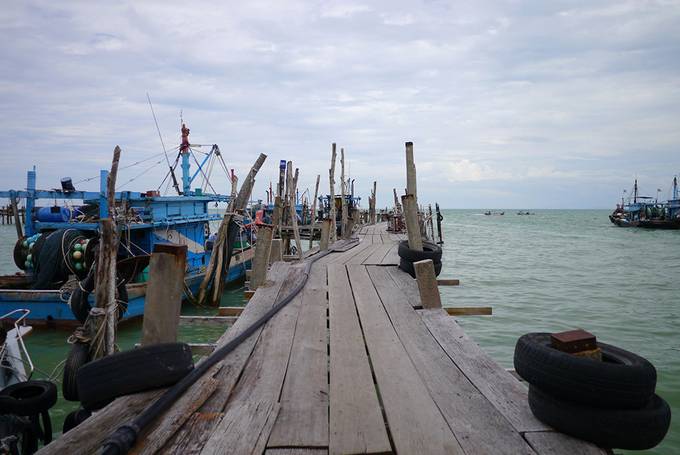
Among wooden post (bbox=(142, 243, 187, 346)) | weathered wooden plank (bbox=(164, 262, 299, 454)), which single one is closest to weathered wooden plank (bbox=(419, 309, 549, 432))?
weathered wooden plank (bbox=(164, 262, 299, 454))

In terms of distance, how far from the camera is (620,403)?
2.29 meters

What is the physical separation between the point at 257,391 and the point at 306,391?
0.34 metres

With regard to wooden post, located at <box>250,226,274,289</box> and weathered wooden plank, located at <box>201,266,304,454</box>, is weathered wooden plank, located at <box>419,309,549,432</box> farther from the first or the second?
wooden post, located at <box>250,226,274,289</box>

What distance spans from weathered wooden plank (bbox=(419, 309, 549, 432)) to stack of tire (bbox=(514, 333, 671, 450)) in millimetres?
218

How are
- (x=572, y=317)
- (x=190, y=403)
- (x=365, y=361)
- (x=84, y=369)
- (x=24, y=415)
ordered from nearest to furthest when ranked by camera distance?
1. (x=190, y=403)
2. (x=84, y=369)
3. (x=365, y=361)
4. (x=24, y=415)
5. (x=572, y=317)

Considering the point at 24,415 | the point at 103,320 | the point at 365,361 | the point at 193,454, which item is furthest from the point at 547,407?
the point at 24,415

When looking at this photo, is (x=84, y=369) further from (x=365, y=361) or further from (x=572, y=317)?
(x=572, y=317)

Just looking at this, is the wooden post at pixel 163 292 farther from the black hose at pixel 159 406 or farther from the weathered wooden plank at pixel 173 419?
the weathered wooden plank at pixel 173 419

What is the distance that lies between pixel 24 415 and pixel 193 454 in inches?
147

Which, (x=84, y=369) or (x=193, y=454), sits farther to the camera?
(x=84, y=369)

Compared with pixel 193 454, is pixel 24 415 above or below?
below

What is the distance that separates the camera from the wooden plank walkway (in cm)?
239

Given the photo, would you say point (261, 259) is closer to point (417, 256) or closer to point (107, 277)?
point (107, 277)

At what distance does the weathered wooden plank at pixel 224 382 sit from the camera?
7.92 feet
